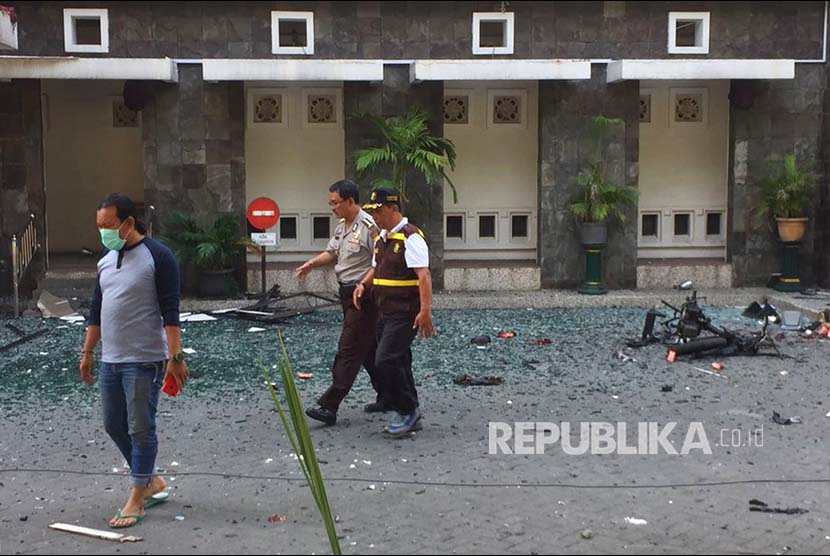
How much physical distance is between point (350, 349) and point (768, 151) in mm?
9885

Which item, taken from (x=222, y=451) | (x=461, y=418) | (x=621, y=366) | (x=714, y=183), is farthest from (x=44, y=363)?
(x=714, y=183)

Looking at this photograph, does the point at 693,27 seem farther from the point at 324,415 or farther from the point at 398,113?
the point at 324,415

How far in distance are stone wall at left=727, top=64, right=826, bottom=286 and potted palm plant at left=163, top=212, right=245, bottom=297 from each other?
7359 millimetres

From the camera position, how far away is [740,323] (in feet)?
43.1

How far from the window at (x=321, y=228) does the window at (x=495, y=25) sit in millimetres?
3436

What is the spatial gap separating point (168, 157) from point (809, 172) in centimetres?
930

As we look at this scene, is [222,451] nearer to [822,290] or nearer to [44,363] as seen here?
[44,363]

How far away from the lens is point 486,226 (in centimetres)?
1669

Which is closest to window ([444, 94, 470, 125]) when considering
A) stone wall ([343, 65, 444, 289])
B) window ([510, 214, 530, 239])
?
stone wall ([343, 65, 444, 289])

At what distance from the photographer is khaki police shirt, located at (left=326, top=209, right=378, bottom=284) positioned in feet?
27.2

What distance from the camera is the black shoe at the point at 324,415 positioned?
8.02 m

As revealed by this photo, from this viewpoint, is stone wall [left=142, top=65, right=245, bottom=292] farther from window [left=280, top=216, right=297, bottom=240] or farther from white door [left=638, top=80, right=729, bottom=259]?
white door [left=638, top=80, right=729, bottom=259]

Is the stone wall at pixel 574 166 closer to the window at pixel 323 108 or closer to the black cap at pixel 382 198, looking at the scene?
the window at pixel 323 108

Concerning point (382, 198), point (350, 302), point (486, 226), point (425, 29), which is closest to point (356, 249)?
point (350, 302)
